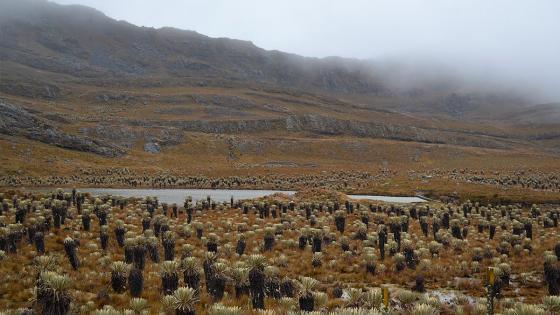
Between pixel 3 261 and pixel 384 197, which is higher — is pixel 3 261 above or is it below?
above

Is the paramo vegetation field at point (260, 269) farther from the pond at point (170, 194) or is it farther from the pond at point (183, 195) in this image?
the pond at point (183, 195)

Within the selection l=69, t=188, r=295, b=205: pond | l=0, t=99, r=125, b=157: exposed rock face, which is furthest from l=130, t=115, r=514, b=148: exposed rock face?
l=69, t=188, r=295, b=205: pond

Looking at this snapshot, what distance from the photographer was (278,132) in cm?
17125

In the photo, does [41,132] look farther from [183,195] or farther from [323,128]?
[323,128]

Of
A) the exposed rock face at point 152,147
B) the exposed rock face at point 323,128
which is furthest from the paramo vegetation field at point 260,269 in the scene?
the exposed rock face at point 323,128

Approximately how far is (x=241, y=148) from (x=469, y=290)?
127 m

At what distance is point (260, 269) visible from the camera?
15.5 m

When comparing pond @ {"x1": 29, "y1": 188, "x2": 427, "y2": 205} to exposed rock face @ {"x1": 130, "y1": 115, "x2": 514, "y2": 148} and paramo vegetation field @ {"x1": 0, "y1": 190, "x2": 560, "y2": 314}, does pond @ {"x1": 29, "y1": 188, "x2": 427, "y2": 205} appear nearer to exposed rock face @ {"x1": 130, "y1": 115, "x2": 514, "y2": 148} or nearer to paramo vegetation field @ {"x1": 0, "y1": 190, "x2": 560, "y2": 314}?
paramo vegetation field @ {"x1": 0, "y1": 190, "x2": 560, "y2": 314}

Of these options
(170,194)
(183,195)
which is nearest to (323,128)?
(170,194)

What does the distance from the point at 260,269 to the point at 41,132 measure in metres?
111

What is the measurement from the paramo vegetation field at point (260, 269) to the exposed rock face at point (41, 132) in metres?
83.3

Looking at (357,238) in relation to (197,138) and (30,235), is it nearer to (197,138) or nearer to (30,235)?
(30,235)

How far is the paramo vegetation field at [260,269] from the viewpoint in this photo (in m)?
13.3

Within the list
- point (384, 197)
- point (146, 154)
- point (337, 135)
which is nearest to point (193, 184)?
point (384, 197)
